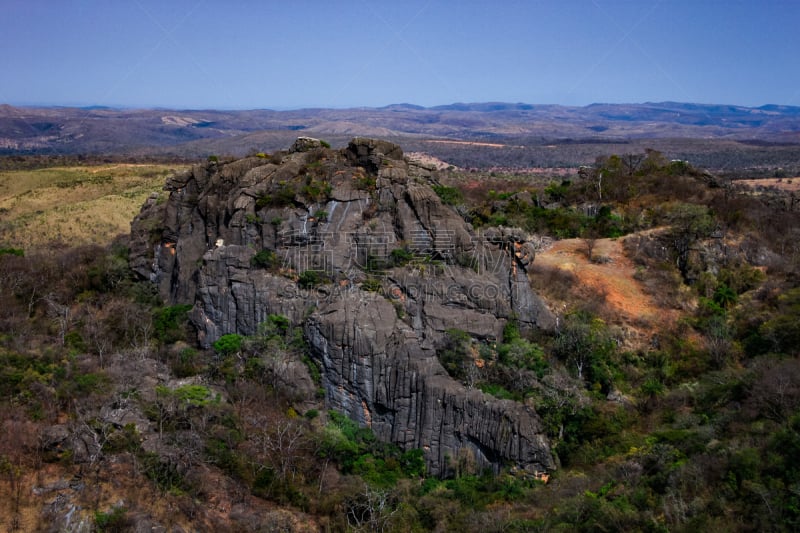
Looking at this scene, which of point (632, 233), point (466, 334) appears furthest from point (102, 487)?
point (632, 233)

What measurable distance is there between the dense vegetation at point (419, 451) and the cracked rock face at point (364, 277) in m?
0.65

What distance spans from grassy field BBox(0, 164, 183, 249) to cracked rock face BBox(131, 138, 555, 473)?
2852 centimetres

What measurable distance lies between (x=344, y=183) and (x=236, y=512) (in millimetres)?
15583

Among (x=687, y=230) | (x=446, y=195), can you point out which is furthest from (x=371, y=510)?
(x=687, y=230)

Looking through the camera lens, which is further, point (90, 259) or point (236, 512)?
point (90, 259)

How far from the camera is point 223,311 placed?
83.6ft

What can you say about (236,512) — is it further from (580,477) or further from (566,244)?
(566,244)

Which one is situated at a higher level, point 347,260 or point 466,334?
point 347,260

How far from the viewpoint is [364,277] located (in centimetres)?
2478

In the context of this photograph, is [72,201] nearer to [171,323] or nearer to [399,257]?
[171,323]

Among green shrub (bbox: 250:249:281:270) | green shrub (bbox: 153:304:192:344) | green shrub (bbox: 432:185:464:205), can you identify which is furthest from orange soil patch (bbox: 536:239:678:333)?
green shrub (bbox: 153:304:192:344)

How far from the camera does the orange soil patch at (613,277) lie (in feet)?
92.7

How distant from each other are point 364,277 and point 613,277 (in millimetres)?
14068

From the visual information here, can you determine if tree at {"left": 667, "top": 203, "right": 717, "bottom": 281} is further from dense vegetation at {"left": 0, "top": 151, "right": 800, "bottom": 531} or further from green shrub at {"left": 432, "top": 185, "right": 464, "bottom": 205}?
green shrub at {"left": 432, "top": 185, "right": 464, "bottom": 205}
